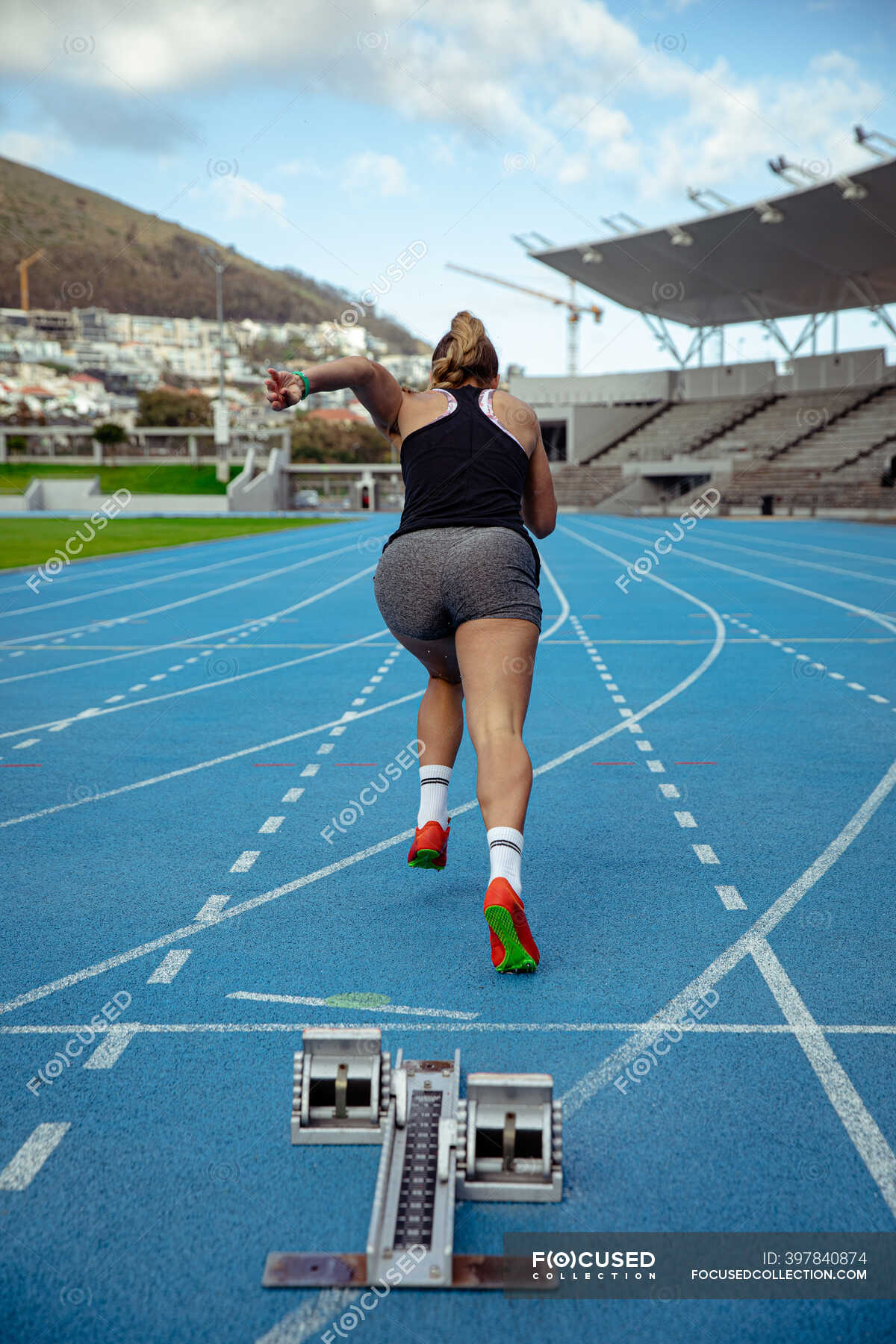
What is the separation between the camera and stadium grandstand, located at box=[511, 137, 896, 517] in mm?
49781

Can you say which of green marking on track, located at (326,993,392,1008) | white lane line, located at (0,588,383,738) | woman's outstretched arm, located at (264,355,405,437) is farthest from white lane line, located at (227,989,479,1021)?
white lane line, located at (0,588,383,738)

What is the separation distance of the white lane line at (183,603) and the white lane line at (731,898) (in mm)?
9962

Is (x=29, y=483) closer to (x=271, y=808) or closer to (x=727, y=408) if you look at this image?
(x=727, y=408)

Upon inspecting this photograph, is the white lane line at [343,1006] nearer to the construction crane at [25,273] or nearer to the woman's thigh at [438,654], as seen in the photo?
the woman's thigh at [438,654]

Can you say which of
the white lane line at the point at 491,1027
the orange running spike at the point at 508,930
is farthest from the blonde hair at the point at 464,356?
the white lane line at the point at 491,1027

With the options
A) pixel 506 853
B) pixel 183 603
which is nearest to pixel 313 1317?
pixel 506 853

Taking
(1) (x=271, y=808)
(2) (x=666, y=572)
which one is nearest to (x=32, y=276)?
(2) (x=666, y=572)

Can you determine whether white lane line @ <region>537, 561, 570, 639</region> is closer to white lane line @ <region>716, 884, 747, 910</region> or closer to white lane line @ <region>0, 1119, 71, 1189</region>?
white lane line @ <region>716, 884, 747, 910</region>

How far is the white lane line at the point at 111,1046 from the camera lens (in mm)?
3105

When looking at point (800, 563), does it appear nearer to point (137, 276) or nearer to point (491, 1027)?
point (491, 1027)

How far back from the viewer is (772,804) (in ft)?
19.1

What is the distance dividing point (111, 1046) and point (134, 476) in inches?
2739

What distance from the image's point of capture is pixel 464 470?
151 inches

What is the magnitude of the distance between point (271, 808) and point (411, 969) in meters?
2.22
